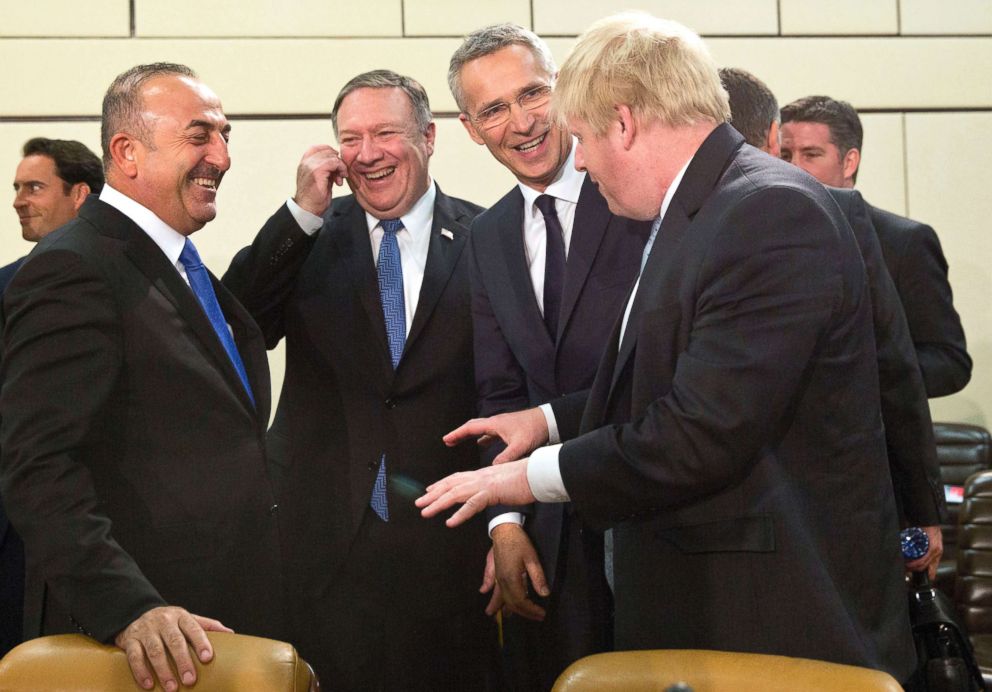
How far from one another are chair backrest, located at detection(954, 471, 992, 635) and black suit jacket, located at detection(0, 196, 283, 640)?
2032mm

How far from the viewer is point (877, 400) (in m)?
1.74

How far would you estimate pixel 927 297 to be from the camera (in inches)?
113

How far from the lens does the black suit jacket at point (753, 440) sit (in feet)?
5.24

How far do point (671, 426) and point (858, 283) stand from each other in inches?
13.9

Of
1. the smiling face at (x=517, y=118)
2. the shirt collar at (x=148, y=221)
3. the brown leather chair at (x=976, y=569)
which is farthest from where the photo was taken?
the brown leather chair at (x=976, y=569)

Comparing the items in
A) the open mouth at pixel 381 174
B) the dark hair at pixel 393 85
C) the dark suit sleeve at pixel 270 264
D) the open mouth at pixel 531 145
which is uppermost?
the dark hair at pixel 393 85

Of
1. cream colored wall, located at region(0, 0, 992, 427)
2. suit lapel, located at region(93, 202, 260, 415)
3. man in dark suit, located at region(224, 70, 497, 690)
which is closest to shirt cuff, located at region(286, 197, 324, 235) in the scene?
man in dark suit, located at region(224, 70, 497, 690)

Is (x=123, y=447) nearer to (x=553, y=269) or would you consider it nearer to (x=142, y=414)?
(x=142, y=414)

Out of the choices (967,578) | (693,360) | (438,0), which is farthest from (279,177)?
(693,360)

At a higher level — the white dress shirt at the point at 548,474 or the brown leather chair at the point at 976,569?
the white dress shirt at the point at 548,474

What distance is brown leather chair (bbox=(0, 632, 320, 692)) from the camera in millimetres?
1449

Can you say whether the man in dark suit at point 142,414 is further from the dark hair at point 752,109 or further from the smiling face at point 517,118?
the dark hair at point 752,109

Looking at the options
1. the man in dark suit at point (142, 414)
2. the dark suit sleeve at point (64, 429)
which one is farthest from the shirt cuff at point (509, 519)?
the dark suit sleeve at point (64, 429)

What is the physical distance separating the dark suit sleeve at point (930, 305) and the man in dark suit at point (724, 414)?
1.24 metres
